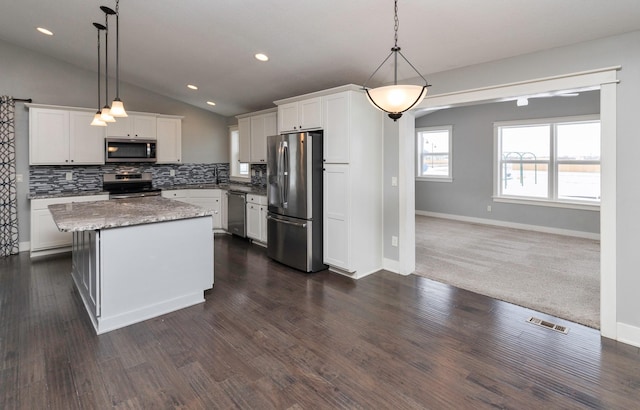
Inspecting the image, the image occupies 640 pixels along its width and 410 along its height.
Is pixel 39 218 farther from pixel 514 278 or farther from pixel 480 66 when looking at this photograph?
pixel 514 278

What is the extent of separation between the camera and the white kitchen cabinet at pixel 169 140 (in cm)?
639

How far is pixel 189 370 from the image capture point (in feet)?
7.69

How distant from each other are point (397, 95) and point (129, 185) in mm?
5827

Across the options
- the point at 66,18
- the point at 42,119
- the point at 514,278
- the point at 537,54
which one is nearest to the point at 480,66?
the point at 537,54

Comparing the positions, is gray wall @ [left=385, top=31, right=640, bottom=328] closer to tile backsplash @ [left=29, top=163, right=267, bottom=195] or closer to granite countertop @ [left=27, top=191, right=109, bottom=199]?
tile backsplash @ [left=29, top=163, right=267, bottom=195]

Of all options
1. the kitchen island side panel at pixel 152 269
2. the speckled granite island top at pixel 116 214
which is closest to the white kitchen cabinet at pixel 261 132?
the speckled granite island top at pixel 116 214

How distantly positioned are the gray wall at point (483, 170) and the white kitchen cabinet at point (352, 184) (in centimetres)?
430

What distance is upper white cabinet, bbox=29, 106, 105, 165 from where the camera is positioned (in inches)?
203

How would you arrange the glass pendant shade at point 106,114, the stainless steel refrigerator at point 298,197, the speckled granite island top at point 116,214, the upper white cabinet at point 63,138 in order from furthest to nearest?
the upper white cabinet at point 63,138 < the stainless steel refrigerator at point 298,197 < the glass pendant shade at point 106,114 < the speckled granite island top at point 116,214

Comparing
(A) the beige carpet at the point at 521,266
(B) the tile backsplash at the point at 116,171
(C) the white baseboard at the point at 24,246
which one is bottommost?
(A) the beige carpet at the point at 521,266

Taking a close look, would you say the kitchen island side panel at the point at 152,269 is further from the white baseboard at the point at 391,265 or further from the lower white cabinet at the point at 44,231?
the lower white cabinet at the point at 44,231

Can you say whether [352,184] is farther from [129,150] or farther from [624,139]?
[129,150]

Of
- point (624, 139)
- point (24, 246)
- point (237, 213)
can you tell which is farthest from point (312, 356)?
point (24, 246)

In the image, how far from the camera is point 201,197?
258 inches
